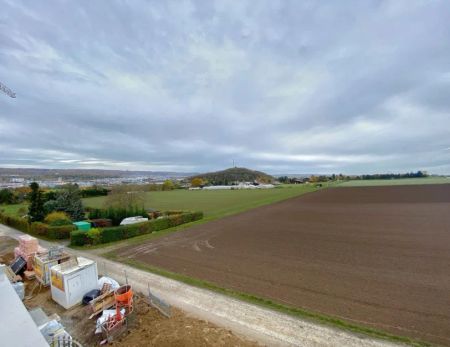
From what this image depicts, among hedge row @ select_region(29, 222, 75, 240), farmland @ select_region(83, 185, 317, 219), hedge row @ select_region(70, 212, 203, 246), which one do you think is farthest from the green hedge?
farmland @ select_region(83, 185, 317, 219)

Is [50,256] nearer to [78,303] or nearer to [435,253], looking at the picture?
[78,303]

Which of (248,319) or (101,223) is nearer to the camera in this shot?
(248,319)

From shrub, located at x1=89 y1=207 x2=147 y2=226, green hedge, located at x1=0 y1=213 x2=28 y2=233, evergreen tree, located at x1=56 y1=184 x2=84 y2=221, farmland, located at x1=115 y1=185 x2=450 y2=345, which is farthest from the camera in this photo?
evergreen tree, located at x1=56 y1=184 x2=84 y2=221

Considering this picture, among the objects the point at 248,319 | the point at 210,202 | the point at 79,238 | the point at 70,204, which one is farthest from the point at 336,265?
the point at 210,202

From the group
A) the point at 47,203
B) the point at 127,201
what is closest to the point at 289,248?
the point at 127,201

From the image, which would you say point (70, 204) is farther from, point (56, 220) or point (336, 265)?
point (336, 265)

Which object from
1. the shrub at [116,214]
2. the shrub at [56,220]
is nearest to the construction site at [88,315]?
→ the shrub at [56,220]

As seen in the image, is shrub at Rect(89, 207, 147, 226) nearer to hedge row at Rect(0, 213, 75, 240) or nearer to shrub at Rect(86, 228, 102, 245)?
hedge row at Rect(0, 213, 75, 240)
